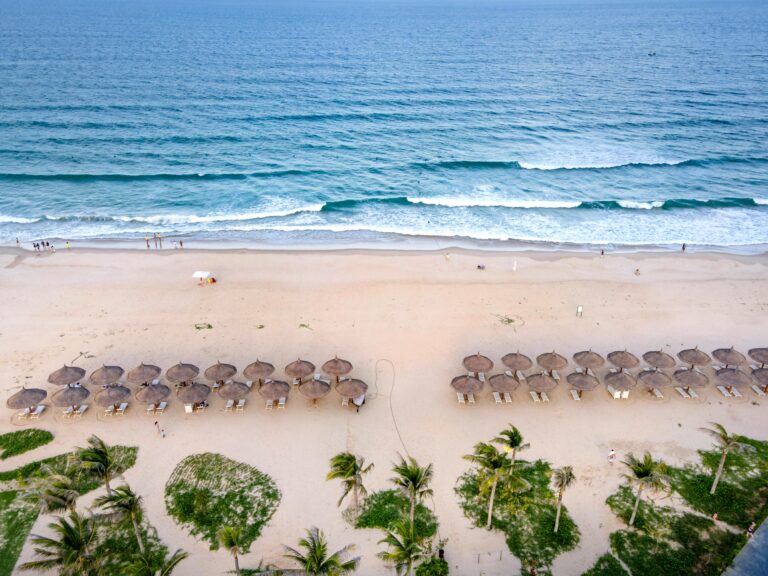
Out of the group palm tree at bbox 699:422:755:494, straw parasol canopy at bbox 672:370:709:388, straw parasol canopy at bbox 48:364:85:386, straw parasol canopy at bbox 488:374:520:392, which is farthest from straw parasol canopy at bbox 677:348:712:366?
straw parasol canopy at bbox 48:364:85:386

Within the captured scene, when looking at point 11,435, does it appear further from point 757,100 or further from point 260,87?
point 757,100

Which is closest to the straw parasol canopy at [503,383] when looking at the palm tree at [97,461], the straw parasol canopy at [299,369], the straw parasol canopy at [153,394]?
the straw parasol canopy at [299,369]

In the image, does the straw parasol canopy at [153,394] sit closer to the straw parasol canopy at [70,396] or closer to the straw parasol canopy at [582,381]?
the straw parasol canopy at [70,396]

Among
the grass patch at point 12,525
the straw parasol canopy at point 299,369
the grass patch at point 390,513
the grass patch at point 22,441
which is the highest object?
the straw parasol canopy at point 299,369

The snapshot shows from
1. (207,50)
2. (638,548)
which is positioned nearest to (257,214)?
(638,548)

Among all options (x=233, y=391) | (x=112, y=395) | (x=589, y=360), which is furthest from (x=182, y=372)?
(x=589, y=360)

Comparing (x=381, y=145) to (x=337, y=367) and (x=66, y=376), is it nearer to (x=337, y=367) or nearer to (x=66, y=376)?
(x=337, y=367)
